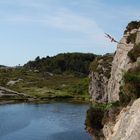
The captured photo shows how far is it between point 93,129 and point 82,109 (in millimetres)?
80917

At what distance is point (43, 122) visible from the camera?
365 ft

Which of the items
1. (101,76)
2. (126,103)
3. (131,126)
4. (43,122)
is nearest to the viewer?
(131,126)

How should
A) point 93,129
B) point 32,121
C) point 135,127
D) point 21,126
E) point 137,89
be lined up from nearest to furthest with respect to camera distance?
point 135,127 → point 137,89 → point 93,129 → point 21,126 → point 32,121

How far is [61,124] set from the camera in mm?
105875

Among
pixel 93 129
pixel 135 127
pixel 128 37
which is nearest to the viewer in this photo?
pixel 135 127

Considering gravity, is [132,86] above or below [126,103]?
above

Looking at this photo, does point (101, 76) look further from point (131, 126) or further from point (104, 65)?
point (131, 126)

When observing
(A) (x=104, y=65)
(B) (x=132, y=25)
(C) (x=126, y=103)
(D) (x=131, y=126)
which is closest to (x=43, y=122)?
(A) (x=104, y=65)

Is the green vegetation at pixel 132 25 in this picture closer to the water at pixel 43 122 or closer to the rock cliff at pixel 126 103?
the rock cliff at pixel 126 103

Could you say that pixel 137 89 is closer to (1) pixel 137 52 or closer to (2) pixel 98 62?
(1) pixel 137 52

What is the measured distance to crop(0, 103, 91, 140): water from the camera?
90.2 m

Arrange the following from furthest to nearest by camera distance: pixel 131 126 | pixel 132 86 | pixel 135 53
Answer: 1. pixel 135 53
2. pixel 132 86
3. pixel 131 126

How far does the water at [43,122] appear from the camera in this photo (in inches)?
3551

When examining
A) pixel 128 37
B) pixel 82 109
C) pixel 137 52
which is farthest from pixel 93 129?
pixel 82 109
